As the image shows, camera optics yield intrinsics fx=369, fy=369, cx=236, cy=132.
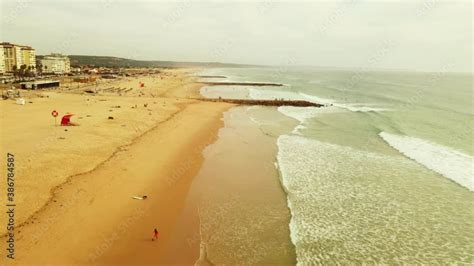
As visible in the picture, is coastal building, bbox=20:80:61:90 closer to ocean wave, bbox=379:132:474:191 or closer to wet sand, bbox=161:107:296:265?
wet sand, bbox=161:107:296:265

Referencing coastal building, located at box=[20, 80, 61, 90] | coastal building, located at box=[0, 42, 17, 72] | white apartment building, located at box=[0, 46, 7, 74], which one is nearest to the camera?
coastal building, located at box=[20, 80, 61, 90]

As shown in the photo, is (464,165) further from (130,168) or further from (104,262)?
(104,262)

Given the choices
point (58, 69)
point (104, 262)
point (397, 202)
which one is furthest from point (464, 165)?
point (58, 69)

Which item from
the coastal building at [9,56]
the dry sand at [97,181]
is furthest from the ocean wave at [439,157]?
the coastal building at [9,56]

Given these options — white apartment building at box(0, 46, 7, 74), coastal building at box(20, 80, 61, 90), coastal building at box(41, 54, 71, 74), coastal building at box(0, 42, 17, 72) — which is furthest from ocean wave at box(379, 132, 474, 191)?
coastal building at box(41, 54, 71, 74)

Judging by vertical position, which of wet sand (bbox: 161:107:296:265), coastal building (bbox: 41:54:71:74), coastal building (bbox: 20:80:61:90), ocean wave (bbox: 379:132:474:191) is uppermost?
coastal building (bbox: 41:54:71:74)

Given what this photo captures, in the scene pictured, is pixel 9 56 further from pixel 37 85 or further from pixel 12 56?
pixel 37 85

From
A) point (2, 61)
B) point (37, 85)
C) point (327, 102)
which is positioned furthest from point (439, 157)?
point (2, 61)
